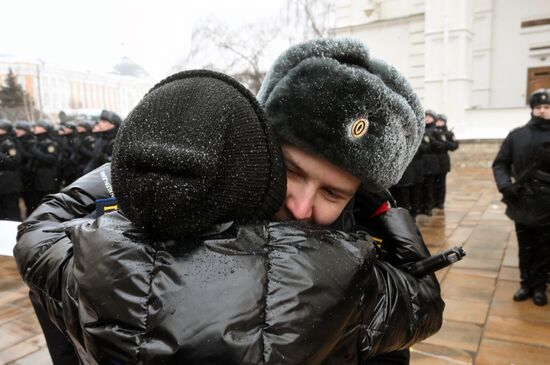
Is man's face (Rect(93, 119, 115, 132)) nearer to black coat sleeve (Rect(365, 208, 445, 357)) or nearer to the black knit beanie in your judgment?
black coat sleeve (Rect(365, 208, 445, 357))

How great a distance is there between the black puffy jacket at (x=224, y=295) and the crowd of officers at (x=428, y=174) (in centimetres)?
693

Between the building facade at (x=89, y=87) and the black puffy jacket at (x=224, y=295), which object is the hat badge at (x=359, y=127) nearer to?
the black puffy jacket at (x=224, y=295)

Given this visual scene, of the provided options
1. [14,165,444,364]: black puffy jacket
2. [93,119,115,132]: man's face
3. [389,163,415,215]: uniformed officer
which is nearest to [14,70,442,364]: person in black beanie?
[14,165,444,364]: black puffy jacket

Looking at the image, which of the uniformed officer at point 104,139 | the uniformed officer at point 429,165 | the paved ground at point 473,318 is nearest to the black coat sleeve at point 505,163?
the paved ground at point 473,318

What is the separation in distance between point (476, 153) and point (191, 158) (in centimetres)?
1508

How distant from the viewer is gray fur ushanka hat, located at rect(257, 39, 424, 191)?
96cm

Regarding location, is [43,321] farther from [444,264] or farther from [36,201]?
[36,201]

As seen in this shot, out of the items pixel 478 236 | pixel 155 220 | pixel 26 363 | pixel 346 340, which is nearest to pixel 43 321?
pixel 155 220

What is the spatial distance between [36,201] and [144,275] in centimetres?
890

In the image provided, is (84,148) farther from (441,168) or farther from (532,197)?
(532,197)

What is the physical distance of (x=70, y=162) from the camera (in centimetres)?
859

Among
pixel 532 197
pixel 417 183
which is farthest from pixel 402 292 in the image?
pixel 417 183

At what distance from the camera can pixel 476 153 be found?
14.2m

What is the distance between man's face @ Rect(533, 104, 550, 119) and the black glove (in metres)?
0.69
